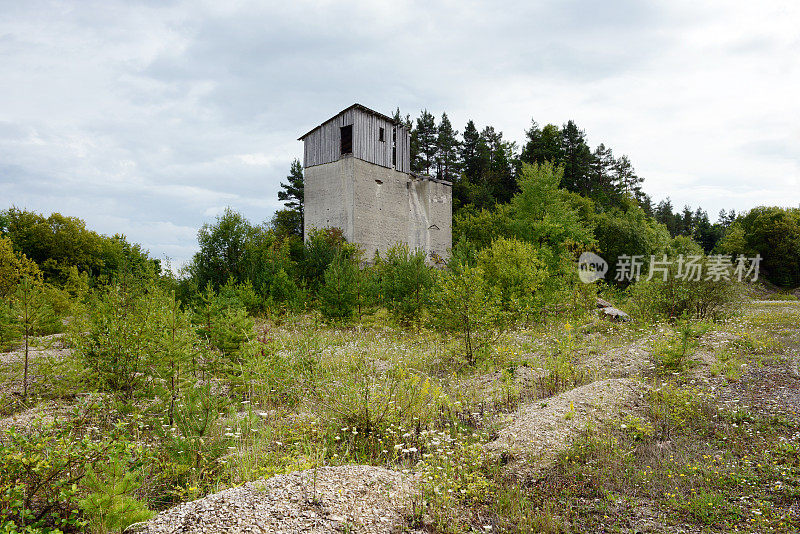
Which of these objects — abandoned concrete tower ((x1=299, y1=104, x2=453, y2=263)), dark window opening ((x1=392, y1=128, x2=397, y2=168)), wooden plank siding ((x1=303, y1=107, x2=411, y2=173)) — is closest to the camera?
abandoned concrete tower ((x1=299, y1=104, x2=453, y2=263))

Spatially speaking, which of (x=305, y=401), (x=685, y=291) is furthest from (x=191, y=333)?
(x=685, y=291)

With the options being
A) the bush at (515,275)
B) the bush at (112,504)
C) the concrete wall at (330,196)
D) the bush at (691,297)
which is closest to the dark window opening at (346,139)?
the concrete wall at (330,196)

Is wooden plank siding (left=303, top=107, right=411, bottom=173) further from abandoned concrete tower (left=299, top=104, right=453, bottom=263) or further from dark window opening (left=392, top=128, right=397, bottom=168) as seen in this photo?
dark window opening (left=392, top=128, right=397, bottom=168)

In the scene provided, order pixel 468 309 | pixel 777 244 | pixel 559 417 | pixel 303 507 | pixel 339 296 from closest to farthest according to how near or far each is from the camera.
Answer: pixel 303 507
pixel 559 417
pixel 468 309
pixel 339 296
pixel 777 244

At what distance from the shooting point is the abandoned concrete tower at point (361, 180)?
24.3 m

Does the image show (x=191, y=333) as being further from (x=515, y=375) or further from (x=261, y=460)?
(x=515, y=375)

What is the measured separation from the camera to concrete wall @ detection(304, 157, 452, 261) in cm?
2422

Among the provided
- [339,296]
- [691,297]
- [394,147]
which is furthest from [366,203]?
[691,297]

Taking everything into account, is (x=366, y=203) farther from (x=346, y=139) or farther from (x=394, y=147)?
(x=394, y=147)

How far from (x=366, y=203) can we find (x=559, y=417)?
20.3 m

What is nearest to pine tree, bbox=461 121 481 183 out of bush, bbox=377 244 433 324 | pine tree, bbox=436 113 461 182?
pine tree, bbox=436 113 461 182

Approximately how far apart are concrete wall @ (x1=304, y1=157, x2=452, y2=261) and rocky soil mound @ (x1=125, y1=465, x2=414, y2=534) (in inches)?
803

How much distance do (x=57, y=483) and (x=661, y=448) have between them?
5832mm

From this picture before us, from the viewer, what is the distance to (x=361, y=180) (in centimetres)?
2455
